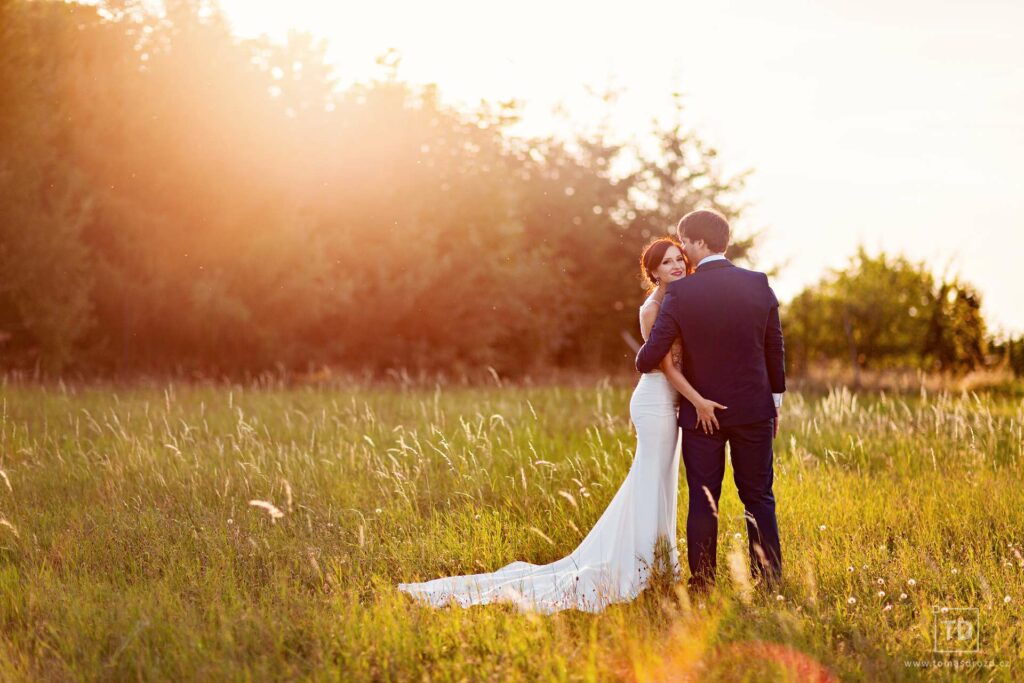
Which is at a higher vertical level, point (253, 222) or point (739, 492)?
point (253, 222)

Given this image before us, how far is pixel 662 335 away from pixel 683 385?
338 mm

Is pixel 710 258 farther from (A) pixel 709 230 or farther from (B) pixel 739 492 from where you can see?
(B) pixel 739 492

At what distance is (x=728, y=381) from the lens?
5344 mm

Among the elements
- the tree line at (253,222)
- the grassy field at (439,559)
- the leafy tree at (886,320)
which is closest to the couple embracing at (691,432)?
the grassy field at (439,559)

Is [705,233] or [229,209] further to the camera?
[229,209]

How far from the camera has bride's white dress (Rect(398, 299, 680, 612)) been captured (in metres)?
5.59

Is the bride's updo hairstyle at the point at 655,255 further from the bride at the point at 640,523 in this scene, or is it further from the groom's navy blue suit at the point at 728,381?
the groom's navy blue suit at the point at 728,381

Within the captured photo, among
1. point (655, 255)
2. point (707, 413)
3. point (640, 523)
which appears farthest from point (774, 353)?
point (640, 523)

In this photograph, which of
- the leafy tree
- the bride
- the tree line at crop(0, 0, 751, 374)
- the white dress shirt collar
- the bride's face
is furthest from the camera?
the leafy tree

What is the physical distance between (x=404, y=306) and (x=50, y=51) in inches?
336

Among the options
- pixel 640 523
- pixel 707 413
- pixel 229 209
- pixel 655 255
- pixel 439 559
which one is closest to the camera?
pixel 707 413

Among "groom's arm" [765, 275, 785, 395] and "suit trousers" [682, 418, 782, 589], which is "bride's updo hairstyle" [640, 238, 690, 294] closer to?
"groom's arm" [765, 275, 785, 395]

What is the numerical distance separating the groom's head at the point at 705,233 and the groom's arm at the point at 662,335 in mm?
356

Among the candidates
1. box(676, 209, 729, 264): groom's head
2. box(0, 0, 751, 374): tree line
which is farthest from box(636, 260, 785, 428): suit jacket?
box(0, 0, 751, 374): tree line
